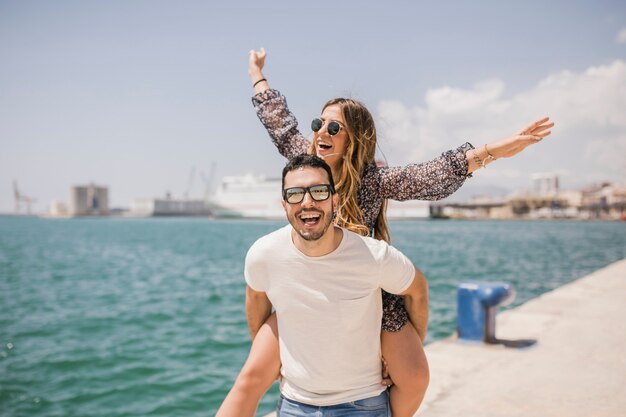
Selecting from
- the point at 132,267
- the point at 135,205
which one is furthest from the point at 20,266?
the point at 135,205

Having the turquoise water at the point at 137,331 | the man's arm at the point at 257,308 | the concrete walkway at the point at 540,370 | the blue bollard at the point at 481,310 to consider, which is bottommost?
the turquoise water at the point at 137,331

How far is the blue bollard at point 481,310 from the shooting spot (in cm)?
528

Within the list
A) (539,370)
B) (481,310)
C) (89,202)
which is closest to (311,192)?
(539,370)

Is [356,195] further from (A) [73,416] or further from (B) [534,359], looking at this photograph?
(A) [73,416]

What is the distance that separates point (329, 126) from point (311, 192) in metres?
0.43

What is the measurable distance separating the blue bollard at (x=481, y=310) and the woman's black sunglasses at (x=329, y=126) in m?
3.75

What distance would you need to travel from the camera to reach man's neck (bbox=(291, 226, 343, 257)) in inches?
69.2

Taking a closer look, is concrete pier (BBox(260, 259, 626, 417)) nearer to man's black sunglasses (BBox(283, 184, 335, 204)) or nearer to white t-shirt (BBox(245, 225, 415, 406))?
white t-shirt (BBox(245, 225, 415, 406))

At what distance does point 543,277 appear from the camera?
666 inches

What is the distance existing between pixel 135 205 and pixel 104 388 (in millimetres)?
154181

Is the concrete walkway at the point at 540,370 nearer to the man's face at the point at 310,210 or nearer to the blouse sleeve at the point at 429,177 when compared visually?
the blouse sleeve at the point at 429,177

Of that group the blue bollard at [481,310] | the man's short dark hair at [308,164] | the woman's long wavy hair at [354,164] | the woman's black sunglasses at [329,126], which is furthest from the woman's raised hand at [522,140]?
the blue bollard at [481,310]

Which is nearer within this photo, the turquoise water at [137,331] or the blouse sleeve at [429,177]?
the blouse sleeve at [429,177]

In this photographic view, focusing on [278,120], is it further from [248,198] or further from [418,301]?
[248,198]
